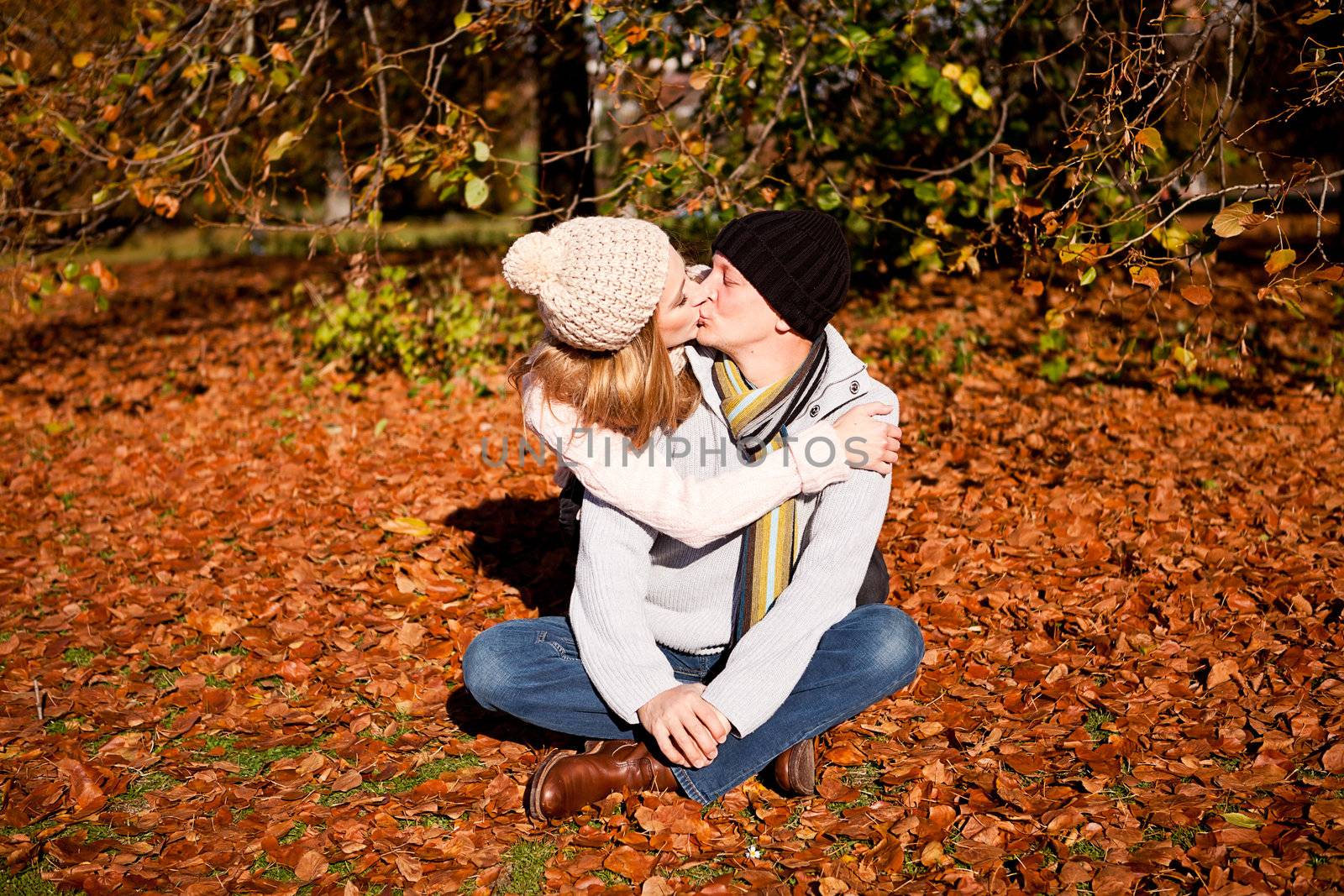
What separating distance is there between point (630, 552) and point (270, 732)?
1435mm

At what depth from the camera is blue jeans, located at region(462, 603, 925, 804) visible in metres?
2.64

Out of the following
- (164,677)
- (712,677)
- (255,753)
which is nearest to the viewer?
(712,677)

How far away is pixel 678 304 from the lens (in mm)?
2613

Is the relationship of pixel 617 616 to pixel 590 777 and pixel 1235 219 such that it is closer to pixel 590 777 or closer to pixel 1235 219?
pixel 590 777

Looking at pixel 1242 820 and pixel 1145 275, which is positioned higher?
pixel 1145 275

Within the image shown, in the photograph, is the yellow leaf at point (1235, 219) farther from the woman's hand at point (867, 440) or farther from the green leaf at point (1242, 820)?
the green leaf at point (1242, 820)

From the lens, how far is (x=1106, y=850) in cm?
250

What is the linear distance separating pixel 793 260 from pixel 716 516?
0.67 metres

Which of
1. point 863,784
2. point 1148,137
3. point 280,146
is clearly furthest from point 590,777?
point 280,146

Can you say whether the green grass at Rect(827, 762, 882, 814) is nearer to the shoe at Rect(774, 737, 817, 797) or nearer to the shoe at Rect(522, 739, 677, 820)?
the shoe at Rect(774, 737, 817, 797)

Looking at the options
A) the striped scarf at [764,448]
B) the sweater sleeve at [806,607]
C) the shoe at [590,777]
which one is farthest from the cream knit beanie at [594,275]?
the shoe at [590,777]

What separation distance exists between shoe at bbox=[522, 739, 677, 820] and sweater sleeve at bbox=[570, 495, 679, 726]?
128mm

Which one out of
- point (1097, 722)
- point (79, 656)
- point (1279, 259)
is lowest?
point (79, 656)

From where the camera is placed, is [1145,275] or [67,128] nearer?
[1145,275]
